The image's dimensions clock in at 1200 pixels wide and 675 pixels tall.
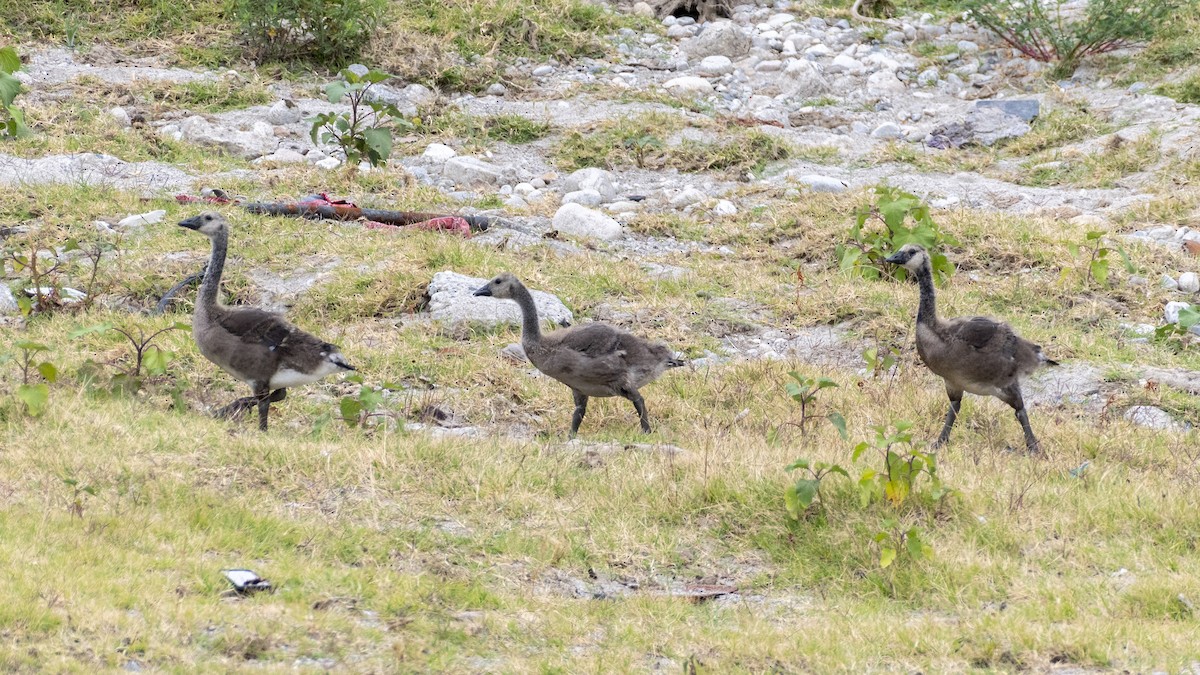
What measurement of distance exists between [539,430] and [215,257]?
89.9 inches

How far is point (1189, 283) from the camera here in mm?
11453

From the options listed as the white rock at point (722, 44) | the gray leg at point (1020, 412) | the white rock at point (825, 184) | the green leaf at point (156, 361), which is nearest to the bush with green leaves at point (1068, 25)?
the white rock at point (722, 44)

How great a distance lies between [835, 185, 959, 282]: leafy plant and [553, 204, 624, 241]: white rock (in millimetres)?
2235

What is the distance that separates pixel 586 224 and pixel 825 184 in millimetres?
2791

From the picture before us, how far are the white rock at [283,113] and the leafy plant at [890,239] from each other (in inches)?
278

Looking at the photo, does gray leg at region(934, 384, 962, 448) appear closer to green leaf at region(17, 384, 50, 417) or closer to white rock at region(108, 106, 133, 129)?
green leaf at region(17, 384, 50, 417)

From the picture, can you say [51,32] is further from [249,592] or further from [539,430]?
[249,592]

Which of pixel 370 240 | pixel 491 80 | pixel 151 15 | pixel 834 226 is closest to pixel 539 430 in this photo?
pixel 370 240

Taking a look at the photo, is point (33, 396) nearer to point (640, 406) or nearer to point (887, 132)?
point (640, 406)

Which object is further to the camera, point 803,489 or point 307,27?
point 307,27

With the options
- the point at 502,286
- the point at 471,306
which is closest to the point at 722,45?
the point at 471,306

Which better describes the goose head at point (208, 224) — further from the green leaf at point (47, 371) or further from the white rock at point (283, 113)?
the white rock at point (283, 113)

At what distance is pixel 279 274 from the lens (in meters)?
11.2

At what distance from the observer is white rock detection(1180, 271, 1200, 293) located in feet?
37.5
